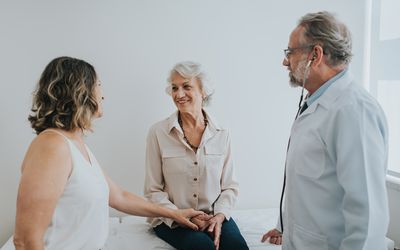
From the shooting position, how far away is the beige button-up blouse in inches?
72.7

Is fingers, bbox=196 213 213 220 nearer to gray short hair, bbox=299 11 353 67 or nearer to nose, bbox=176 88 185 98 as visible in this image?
nose, bbox=176 88 185 98

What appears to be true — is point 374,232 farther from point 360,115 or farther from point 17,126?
point 17,126

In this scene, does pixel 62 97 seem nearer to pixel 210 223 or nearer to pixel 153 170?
pixel 153 170

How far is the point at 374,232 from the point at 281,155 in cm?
134

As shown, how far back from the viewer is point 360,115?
1.09m

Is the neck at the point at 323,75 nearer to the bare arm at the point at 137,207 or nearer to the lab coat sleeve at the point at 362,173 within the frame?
the lab coat sleeve at the point at 362,173

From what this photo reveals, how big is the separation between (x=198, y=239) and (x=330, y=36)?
1.03 metres

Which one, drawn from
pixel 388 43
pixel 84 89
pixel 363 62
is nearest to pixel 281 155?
pixel 363 62

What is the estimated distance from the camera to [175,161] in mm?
1842

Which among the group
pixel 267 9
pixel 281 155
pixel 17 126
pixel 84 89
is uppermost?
pixel 267 9

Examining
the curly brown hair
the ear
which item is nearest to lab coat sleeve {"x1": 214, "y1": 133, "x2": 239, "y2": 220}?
the ear

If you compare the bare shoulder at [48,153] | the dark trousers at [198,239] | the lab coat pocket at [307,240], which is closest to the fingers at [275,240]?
the dark trousers at [198,239]

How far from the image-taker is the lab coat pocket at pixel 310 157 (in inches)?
46.0

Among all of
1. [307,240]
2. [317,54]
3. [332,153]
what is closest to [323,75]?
[317,54]
